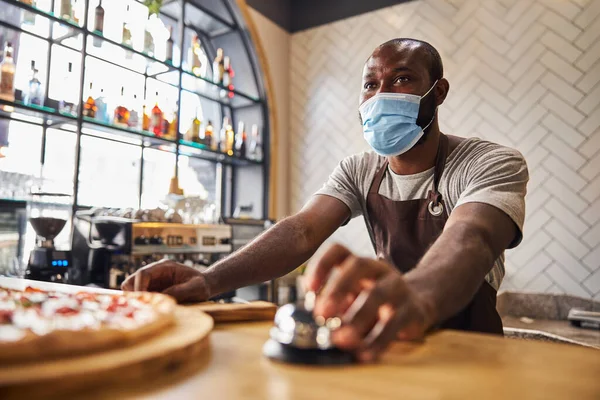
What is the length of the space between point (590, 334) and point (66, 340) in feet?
8.15

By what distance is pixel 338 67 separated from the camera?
4.34 m

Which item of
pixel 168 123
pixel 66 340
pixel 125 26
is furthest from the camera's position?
pixel 168 123

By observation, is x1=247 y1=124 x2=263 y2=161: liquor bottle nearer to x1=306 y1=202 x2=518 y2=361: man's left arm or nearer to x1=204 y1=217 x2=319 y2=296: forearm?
x1=204 y1=217 x2=319 y2=296: forearm

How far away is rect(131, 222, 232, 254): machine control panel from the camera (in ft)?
8.79

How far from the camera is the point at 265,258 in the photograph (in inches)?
54.2

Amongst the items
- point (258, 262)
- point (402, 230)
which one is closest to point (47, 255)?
point (258, 262)

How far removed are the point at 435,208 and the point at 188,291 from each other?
31.1 inches

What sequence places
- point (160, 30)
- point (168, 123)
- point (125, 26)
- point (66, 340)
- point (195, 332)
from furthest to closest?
point (160, 30) → point (168, 123) → point (125, 26) → point (195, 332) → point (66, 340)

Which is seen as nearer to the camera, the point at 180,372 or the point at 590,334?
the point at 180,372

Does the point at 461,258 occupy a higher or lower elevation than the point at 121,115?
lower

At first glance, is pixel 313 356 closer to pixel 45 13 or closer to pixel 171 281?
pixel 171 281

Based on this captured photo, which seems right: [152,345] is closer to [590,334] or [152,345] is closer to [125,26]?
[590,334]

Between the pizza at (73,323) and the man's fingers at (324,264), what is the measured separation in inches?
9.1

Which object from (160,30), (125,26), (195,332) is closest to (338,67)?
(160,30)
